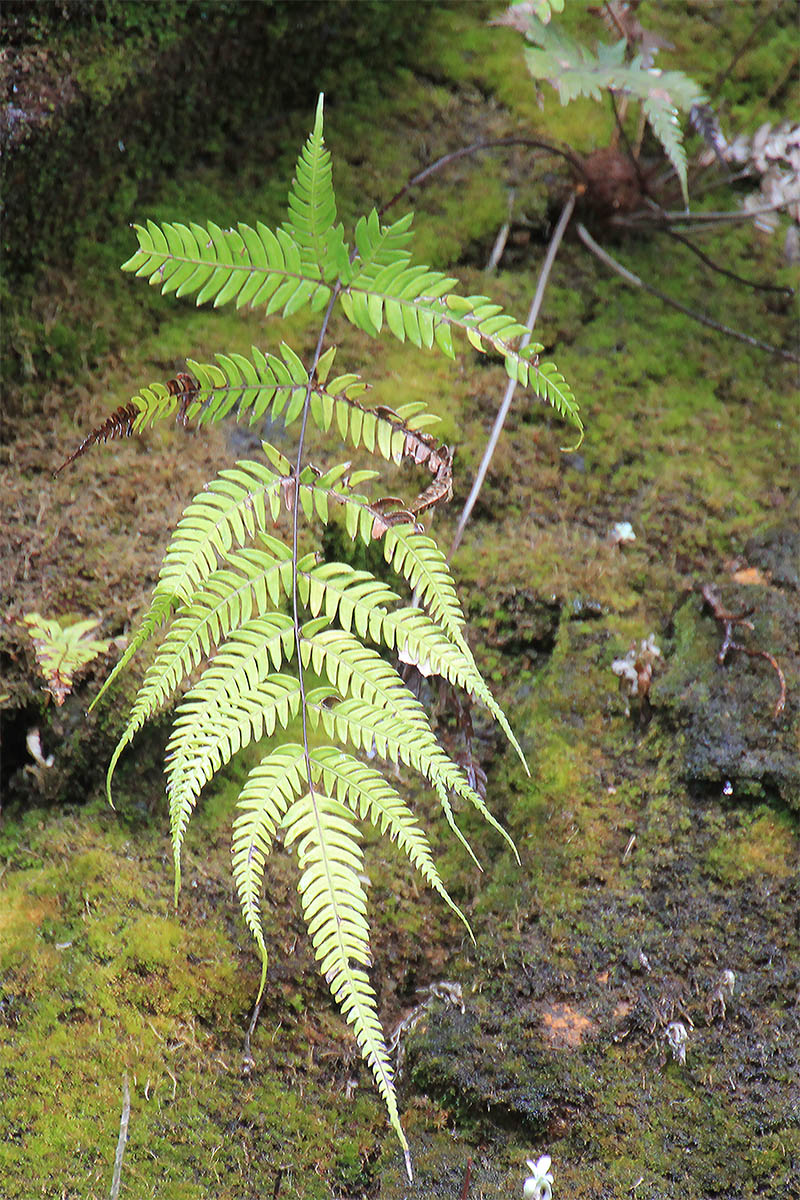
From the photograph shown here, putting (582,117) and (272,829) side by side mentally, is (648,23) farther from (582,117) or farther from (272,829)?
(272,829)

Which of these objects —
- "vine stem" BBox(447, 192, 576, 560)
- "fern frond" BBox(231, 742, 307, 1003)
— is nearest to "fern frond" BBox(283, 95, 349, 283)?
"vine stem" BBox(447, 192, 576, 560)

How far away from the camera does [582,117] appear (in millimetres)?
3740

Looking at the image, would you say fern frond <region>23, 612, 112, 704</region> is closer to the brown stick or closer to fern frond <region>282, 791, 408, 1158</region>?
fern frond <region>282, 791, 408, 1158</region>

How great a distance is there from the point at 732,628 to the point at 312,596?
1.34 meters

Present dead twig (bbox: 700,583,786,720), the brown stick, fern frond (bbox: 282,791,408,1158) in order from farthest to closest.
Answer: the brown stick < dead twig (bbox: 700,583,786,720) < fern frond (bbox: 282,791,408,1158)

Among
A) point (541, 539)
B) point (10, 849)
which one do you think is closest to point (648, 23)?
point (541, 539)

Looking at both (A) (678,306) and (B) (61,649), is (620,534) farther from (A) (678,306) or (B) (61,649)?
(B) (61,649)

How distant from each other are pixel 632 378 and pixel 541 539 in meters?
0.82

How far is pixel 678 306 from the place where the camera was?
3.38 metres

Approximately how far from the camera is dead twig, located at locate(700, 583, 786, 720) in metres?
2.56

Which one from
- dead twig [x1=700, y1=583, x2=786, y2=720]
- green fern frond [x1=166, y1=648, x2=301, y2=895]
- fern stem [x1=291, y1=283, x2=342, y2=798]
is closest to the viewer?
green fern frond [x1=166, y1=648, x2=301, y2=895]

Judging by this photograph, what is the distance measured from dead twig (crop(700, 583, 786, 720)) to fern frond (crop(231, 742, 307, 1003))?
4.49 ft

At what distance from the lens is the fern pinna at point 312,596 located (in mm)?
1838

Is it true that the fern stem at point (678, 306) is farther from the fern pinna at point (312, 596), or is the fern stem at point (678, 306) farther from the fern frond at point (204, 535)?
the fern frond at point (204, 535)
